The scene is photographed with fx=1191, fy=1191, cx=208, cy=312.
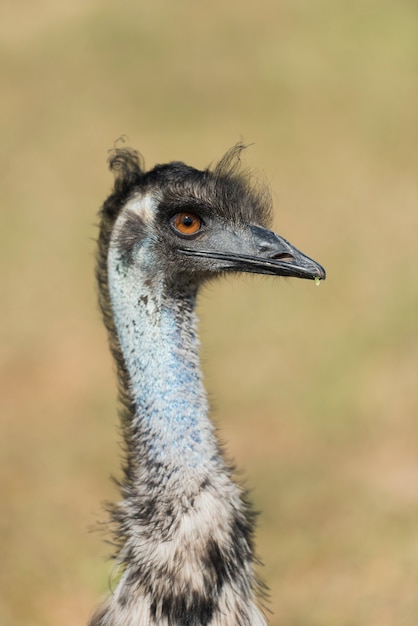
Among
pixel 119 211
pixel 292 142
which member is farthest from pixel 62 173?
pixel 119 211

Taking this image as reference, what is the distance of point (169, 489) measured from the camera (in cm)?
329

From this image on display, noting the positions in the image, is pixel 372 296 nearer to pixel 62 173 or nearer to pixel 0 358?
pixel 0 358

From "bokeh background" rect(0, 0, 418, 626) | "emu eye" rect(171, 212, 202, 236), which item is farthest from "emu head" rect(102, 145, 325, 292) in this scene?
"bokeh background" rect(0, 0, 418, 626)

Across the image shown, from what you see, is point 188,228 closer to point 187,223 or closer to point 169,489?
point 187,223

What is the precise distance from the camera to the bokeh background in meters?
5.86

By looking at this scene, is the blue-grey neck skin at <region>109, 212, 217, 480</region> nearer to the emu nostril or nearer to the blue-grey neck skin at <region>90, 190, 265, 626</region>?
the blue-grey neck skin at <region>90, 190, 265, 626</region>

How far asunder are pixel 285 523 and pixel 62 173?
19.5 feet

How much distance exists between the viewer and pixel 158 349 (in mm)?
3357

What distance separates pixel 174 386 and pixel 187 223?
0.51 metres

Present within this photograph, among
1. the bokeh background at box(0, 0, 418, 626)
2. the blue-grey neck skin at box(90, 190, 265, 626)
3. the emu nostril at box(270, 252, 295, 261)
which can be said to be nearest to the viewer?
the blue-grey neck skin at box(90, 190, 265, 626)

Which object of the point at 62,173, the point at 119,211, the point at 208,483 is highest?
the point at 62,173

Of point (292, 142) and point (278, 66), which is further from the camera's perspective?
point (278, 66)

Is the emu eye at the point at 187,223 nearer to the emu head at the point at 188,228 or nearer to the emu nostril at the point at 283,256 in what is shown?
the emu head at the point at 188,228

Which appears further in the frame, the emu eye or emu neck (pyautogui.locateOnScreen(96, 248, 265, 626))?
the emu eye
